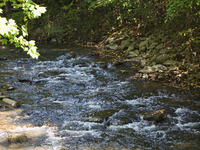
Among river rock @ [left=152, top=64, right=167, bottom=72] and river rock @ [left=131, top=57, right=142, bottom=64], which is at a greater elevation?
river rock @ [left=131, top=57, right=142, bottom=64]

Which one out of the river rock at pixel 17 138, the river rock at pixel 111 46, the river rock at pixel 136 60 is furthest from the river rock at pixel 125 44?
the river rock at pixel 17 138

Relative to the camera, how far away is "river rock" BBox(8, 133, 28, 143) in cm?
431

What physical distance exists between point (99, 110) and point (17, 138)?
2.41 meters

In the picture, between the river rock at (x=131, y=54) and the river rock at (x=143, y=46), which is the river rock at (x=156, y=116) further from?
the river rock at (x=143, y=46)

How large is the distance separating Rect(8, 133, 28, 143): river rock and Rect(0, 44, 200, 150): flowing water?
0.22 m

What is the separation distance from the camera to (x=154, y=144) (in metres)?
4.43

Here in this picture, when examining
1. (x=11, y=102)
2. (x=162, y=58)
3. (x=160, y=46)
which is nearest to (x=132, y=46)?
(x=160, y=46)

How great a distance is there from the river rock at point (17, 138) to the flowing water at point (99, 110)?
8.5 inches

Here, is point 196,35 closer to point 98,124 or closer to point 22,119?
point 98,124

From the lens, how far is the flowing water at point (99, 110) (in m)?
4.55

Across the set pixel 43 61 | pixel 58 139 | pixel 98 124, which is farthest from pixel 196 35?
pixel 43 61

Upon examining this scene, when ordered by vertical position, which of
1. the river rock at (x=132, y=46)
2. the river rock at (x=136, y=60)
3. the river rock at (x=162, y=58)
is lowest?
the river rock at (x=136, y=60)

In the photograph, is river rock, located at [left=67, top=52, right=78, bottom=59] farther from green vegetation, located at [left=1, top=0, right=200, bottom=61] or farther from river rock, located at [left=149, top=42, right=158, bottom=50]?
river rock, located at [left=149, top=42, right=158, bottom=50]

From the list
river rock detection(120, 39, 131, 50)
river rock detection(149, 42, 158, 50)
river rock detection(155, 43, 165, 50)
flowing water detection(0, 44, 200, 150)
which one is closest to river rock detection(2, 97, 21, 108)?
flowing water detection(0, 44, 200, 150)
